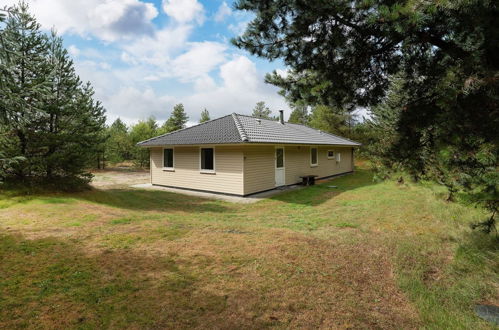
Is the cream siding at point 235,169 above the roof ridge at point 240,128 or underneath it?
underneath

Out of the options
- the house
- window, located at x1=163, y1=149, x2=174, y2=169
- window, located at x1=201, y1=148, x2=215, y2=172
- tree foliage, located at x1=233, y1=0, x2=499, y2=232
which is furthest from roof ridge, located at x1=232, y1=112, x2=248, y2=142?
tree foliage, located at x1=233, y1=0, x2=499, y2=232

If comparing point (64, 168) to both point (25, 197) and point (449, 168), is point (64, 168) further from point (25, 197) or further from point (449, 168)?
point (449, 168)

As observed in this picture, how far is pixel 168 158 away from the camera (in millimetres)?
14750

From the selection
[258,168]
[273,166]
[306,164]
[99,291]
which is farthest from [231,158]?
[99,291]

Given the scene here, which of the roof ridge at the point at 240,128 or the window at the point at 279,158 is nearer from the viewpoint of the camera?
the roof ridge at the point at 240,128

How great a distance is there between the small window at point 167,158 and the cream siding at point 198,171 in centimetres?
30

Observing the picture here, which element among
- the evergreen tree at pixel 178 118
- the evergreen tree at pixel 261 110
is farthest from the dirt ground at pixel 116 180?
the evergreen tree at pixel 261 110

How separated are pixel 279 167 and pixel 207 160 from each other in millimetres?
3787

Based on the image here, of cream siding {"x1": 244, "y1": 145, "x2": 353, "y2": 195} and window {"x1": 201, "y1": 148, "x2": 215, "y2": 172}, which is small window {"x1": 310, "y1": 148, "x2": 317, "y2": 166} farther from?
window {"x1": 201, "y1": 148, "x2": 215, "y2": 172}

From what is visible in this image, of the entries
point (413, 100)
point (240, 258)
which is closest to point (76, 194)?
point (240, 258)

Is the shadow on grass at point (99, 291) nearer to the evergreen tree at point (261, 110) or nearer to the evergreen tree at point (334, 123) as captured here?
the evergreen tree at point (334, 123)

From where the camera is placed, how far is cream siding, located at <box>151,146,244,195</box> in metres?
11.5

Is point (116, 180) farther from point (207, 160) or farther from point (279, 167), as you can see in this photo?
point (279, 167)

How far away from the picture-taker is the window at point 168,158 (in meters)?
14.6
